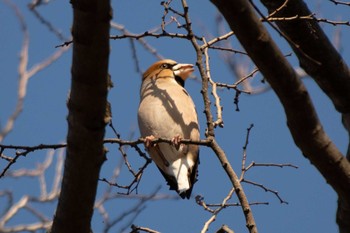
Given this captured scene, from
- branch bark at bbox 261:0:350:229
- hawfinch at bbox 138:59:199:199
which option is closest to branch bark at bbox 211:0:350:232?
branch bark at bbox 261:0:350:229

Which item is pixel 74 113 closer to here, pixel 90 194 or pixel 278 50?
pixel 90 194

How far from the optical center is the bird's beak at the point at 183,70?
18.3 feet

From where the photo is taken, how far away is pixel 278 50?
8.48 feet

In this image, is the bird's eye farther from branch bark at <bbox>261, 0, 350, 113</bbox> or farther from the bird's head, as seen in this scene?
branch bark at <bbox>261, 0, 350, 113</bbox>

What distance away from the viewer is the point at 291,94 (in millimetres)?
2641

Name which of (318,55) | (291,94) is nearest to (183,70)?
(318,55)

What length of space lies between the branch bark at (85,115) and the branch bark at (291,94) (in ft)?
1.62

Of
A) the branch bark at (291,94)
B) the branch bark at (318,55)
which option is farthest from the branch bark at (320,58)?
the branch bark at (291,94)

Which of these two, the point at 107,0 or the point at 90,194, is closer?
the point at 107,0

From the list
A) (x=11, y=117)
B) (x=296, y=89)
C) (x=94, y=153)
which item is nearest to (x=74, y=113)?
(x=94, y=153)

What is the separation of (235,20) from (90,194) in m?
0.84

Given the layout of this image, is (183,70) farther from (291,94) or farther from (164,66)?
(291,94)

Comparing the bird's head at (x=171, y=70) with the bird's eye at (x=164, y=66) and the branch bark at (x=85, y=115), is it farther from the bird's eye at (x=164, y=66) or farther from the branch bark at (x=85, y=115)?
the branch bark at (x=85, y=115)

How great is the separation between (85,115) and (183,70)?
3260mm
